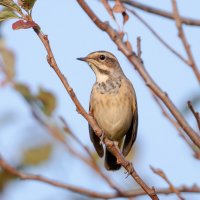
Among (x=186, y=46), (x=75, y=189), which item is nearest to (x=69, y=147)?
(x=75, y=189)

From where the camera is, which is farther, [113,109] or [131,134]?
[131,134]

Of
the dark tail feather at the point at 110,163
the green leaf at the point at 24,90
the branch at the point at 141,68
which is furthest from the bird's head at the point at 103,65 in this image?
the branch at the point at 141,68

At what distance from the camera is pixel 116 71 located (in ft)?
24.2

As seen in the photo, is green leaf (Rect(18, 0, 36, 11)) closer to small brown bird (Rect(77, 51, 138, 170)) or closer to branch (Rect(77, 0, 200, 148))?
branch (Rect(77, 0, 200, 148))

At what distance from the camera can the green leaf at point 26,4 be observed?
349cm

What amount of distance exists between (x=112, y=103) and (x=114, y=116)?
17cm

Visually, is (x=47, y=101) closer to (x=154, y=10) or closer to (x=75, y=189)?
(x=75, y=189)

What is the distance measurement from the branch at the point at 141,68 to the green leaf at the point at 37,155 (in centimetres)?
285

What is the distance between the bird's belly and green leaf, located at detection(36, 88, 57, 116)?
122 centimetres

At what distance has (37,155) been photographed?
18.8ft

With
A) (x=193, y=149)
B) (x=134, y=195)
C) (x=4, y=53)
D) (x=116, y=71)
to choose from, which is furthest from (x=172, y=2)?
(x=116, y=71)

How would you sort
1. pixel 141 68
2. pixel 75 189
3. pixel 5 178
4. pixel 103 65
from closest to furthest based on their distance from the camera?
1. pixel 141 68
2. pixel 75 189
3. pixel 5 178
4. pixel 103 65

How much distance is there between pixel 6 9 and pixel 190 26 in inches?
52.8

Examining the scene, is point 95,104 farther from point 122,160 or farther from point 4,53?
point 122,160
